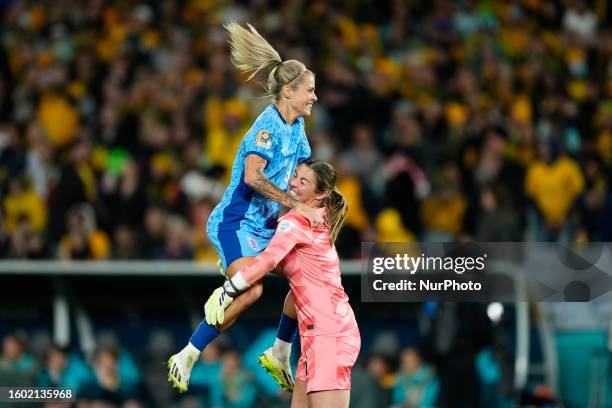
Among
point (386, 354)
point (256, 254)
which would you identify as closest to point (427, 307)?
point (386, 354)

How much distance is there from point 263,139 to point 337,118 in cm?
696

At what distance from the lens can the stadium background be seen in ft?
41.9

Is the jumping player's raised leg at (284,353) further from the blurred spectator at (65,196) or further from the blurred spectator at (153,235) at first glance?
the blurred spectator at (65,196)

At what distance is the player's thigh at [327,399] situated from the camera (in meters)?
7.65

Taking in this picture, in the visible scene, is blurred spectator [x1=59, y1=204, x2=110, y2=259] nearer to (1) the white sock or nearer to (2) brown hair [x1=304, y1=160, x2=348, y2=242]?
(1) the white sock

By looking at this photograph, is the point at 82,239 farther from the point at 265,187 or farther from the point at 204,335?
the point at 265,187

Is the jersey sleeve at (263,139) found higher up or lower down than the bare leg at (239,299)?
higher up

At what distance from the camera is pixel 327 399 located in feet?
25.1

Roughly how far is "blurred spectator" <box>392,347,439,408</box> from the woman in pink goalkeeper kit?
15.3ft

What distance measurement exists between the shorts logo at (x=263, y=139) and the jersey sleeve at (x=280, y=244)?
1.56ft

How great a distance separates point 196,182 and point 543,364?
411 cm

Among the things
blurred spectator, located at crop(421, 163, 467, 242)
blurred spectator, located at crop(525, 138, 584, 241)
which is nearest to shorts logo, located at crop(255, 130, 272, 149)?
blurred spectator, located at crop(421, 163, 467, 242)

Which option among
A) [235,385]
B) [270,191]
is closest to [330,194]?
[270,191]

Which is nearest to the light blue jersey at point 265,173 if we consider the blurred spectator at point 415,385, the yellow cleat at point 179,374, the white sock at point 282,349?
the white sock at point 282,349
